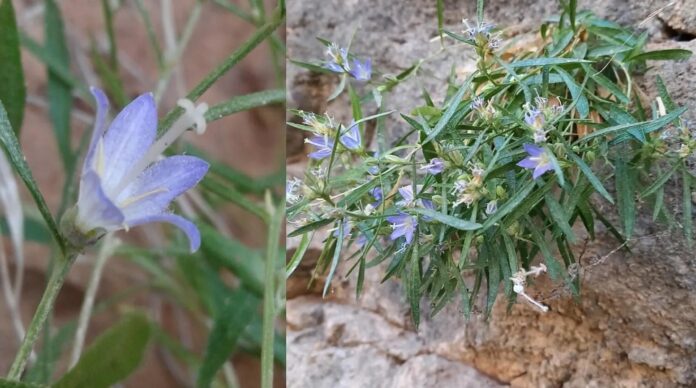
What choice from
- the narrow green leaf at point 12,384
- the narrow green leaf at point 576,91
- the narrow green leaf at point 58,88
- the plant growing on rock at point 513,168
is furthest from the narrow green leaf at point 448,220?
the narrow green leaf at point 58,88

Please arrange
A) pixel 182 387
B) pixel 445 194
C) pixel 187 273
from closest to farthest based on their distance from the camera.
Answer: pixel 445 194 < pixel 187 273 < pixel 182 387

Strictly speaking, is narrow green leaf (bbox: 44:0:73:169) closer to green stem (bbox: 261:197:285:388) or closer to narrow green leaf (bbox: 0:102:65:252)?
green stem (bbox: 261:197:285:388)

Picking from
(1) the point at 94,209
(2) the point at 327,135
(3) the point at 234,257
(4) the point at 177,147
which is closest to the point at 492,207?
(2) the point at 327,135

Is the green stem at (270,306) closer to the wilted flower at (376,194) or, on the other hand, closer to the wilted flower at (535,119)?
the wilted flower at (376,194)

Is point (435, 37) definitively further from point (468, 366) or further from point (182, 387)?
point (182, 387)

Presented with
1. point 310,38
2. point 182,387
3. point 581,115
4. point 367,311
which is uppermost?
point 310,38

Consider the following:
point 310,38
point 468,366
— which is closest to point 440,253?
point 468,366

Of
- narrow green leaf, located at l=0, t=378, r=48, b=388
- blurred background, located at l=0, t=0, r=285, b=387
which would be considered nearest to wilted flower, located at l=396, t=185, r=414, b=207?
narrow green leaf, located at l=0, t=378, r=48, b=388
